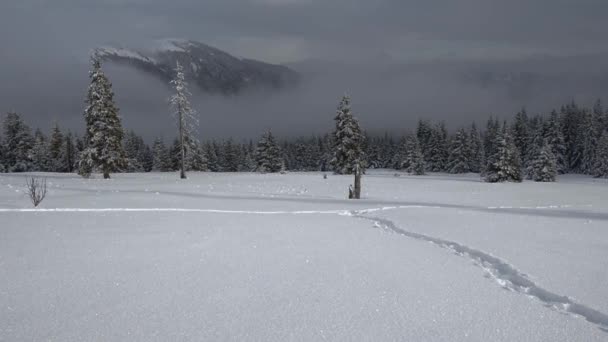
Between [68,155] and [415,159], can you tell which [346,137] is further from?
[68,155]

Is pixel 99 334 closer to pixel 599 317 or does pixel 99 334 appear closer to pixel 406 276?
pixel 406 276

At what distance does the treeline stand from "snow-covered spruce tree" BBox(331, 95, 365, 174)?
19.7 inches

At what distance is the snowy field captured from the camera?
4848 millimetres

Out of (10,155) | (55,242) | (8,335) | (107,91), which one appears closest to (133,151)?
(10,155)

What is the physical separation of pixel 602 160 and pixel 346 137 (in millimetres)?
44262

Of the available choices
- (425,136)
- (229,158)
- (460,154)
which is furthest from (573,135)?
(229,158)

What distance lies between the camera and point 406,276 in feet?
23.6

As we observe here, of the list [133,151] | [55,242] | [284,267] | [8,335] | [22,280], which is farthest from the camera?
[133,151]

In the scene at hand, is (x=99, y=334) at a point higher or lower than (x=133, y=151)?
lower

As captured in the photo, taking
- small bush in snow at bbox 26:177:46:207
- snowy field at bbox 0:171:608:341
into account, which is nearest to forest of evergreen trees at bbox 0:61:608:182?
small bush in snow at bbox 26:177:46:207

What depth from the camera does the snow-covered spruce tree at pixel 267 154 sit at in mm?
70188

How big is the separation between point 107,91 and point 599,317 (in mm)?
44134

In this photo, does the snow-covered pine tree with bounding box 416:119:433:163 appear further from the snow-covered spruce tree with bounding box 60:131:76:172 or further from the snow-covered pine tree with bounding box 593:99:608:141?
the snow-covered spruce tree with bounding box 60:131:76:172

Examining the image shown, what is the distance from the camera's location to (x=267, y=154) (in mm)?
70375
